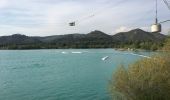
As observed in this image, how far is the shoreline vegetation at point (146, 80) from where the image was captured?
30.6 metres

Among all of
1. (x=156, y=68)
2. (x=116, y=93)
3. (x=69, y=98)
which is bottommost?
(x=69, y=98)

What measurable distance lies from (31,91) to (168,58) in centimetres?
2750

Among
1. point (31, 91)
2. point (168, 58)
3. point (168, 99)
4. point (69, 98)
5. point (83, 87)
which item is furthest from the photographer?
point (83, 87)

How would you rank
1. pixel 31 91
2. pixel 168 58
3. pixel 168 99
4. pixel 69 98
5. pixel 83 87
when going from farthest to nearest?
pixel 83 87 → pixel 31 91 → pixel 69 98 → pixel 168 58 → pixel 168 99

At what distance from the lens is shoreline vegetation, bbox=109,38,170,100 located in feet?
100

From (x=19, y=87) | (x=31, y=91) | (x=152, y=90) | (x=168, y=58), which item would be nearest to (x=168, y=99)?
(x=152, y=90)

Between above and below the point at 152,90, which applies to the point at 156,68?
above

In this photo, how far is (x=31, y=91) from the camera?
53406 mm

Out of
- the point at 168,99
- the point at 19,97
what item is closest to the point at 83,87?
the point at 19,97

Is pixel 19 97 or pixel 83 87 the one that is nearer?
pixel 19 97

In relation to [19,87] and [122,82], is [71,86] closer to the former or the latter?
[19,87]

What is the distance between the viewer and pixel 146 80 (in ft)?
102

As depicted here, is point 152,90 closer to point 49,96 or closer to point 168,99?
point 168,99

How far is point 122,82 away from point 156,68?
3.48m
